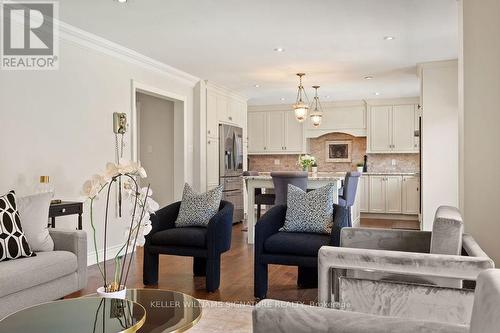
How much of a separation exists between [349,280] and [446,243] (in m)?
0.50

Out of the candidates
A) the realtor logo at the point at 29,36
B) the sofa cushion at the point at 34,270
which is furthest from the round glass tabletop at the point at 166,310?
the realtor logo at the point at 29,36

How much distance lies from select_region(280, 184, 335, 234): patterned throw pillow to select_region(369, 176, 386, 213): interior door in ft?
17.5

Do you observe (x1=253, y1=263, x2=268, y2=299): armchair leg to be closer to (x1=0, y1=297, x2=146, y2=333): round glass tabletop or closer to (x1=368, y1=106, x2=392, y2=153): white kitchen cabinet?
(x1=0, y1=297, x2=146, y2=333): round glass tabletop

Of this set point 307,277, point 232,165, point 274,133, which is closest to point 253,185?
point 232,165

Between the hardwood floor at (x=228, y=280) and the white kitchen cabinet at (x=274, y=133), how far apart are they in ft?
15.9

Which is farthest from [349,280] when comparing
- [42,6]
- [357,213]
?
[357,213]

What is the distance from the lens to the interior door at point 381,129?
884cm

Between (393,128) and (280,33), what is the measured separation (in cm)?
514

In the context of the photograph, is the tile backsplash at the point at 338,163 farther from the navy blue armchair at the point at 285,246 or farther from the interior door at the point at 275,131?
the navy blue armchair at the point at 285,246

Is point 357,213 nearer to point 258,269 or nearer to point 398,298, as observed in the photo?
point 258,269

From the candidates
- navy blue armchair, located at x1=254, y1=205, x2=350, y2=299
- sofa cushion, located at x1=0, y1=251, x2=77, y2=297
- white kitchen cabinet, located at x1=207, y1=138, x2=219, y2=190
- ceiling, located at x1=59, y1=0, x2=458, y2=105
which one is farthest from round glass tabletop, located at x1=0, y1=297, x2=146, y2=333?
white kitchen cabinet, located at x1=207, y1=138, x2=219, y2=190

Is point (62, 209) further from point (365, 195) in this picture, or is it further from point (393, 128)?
point (393, 128)

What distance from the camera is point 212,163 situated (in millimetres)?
7246

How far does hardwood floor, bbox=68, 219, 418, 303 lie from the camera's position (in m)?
3.45
